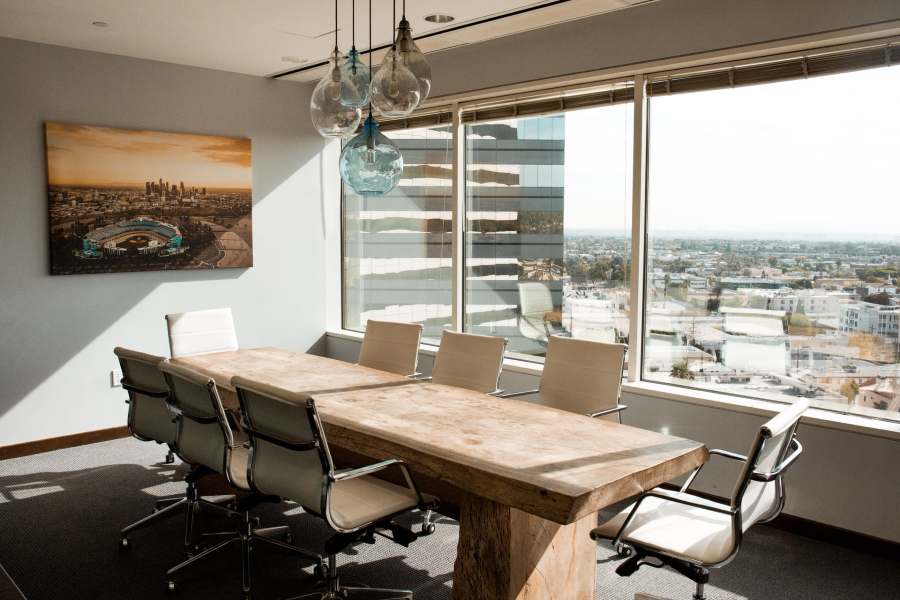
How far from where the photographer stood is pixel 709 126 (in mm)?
4656

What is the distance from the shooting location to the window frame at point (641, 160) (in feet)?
13.1

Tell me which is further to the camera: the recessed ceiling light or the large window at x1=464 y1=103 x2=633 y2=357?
the large window at x1=464 y1=103 x2=633 y2=357

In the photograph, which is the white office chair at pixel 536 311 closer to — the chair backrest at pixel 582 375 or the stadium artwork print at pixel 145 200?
the chair backrest at pixel 582 375

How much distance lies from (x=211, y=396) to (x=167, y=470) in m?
2.15

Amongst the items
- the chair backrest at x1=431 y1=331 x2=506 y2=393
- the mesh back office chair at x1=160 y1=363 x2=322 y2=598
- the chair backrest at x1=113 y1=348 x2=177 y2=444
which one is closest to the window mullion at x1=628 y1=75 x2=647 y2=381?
the chair backrest at x1=431 y1=331 x2=506 y2=393

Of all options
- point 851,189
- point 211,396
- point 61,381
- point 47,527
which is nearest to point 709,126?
point 851,189

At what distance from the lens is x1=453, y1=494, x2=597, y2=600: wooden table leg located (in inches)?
111

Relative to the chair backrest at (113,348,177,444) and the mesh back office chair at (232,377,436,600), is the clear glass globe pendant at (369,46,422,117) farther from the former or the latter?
the chair backrest at (113,348,177,444)

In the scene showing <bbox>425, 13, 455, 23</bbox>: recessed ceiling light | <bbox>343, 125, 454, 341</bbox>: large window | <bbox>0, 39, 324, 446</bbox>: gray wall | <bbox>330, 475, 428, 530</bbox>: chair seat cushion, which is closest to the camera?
<bbox>330, 475, 428, 530</bbox>: chair seat cushion

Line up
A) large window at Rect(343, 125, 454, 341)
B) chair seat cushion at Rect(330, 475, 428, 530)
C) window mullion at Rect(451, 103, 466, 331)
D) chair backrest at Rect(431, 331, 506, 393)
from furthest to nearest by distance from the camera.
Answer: large window at Rect(343, 125, 454, 341) → window mullion at Rect(451, 103, 466, 331) → chair backrest at Rect(431, 331, 506, 393) → chair seat cushion at Rect(330, 475, 428, 530)

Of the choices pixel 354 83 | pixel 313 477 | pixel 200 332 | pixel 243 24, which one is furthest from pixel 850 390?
pixel 243 24

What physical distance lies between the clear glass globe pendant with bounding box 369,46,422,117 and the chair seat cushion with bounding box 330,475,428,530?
1.59m

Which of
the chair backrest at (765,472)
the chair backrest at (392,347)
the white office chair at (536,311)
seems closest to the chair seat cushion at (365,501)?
the chair backrest at (765,472)

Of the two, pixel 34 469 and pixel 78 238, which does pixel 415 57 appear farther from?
pixel 34 469
